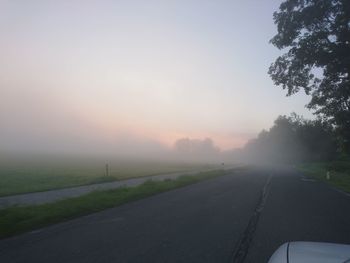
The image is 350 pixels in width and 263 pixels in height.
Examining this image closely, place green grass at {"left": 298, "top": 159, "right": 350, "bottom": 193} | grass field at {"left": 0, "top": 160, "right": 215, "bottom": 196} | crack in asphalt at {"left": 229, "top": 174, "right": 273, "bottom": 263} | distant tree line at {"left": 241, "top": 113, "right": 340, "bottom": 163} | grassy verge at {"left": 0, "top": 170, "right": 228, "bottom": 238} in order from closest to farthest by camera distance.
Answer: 1. crack in asphalt at {"left": 229, "top": 174, "right": 273, "bottom": 263}
2. grassy verge at {"left": 0, "top": 170, "right": 228, "bottom": 238}
3. grass field at {"left": 0, "top": 160, "right": 215, "bottom": 196}
4. green grass at {"left": 298, "top": 159, "right": 350, "bottom": 193}
5. distant tree line at {"left": 241, "top": 113, "right": 340, "bottom": 163}

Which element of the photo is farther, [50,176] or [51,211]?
[50,176]

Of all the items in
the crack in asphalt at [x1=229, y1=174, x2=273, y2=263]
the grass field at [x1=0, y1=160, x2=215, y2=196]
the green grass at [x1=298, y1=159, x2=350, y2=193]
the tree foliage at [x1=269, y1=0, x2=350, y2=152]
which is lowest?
the crack in asphalt at [x1=229, y1=174, x2=273, y2=263]

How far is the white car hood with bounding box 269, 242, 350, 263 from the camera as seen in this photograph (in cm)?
310

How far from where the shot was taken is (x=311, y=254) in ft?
10.8

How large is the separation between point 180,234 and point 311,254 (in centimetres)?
653

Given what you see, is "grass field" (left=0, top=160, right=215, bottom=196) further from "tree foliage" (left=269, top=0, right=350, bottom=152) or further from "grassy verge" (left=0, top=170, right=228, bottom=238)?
"tree foliage" (left=269, top=0, right=350, bottom=152)

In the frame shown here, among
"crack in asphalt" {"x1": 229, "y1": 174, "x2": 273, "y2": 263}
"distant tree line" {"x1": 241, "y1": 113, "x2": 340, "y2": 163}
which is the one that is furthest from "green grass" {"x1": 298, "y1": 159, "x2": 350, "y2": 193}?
"crack in asphalt" {"x1": 229, "y1": 174, "x2": 273, "y2": 263}

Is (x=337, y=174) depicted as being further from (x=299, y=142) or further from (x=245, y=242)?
(x=299, y=142)

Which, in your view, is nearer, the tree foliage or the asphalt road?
the asphalt road

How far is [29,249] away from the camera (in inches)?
320

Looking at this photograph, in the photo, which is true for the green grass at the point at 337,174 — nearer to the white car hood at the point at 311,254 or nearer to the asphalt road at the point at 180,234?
the asphalt road at the point at 180,234

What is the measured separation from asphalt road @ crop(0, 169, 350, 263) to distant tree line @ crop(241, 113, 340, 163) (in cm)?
3029

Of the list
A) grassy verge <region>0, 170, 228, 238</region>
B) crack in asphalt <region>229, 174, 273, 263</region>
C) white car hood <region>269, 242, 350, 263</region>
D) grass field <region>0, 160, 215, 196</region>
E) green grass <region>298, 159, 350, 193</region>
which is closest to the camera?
white car hood <region>269, 242, 350, 263</region>

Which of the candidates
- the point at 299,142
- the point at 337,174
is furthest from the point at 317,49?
the point at 299,142
